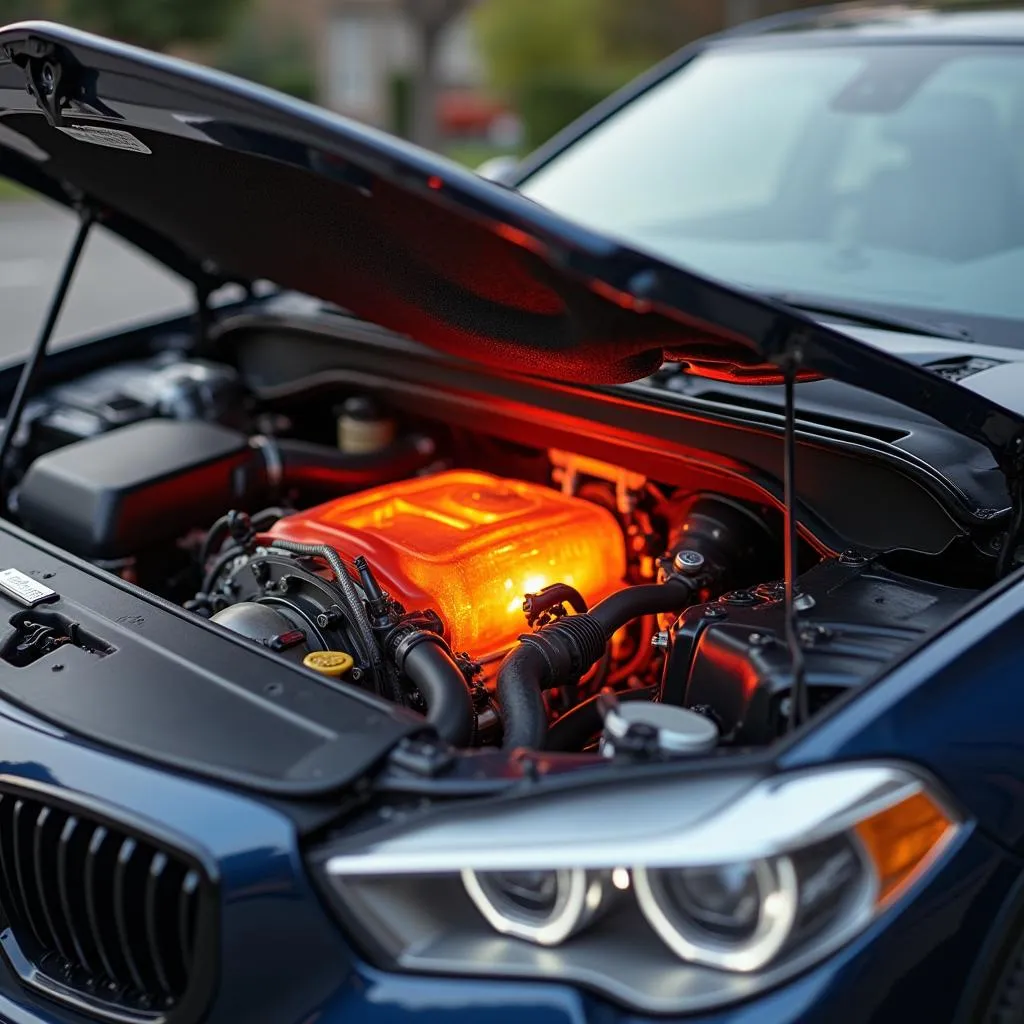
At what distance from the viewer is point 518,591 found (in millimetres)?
2068

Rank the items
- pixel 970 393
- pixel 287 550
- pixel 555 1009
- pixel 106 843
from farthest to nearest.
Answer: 1. pixel 287 550
2. pixel 970 393
3. pixel 106 843
4. pixel 555 1009

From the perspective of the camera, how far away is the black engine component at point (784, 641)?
1.47m

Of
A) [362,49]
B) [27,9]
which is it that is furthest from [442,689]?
[362,49]

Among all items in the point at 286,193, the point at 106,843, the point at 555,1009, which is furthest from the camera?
the point at 286,193

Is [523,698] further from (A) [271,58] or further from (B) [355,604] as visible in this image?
(A) [271,58]

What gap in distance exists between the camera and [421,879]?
1.30 m

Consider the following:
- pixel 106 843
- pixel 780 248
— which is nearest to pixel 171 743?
pixel 106 843

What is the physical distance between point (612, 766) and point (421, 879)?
0.23 meters

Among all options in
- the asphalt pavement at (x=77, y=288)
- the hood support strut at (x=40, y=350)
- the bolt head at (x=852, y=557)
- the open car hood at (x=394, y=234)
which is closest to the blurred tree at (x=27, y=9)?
the asphalt pavement at (x=77, y=288)

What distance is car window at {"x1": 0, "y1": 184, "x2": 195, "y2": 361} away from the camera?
26.3 ft

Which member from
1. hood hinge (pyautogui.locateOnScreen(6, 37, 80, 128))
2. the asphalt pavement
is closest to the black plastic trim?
hood hinge (pyautogui.locateOnScreen(6, 37, 80, 128))

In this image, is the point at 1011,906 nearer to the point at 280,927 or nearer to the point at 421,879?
the point at 421,879

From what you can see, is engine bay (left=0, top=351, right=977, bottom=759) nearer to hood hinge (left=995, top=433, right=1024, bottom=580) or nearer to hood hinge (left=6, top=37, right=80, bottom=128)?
hood hinge (left=995, top=433, right=1024, bottom=580)

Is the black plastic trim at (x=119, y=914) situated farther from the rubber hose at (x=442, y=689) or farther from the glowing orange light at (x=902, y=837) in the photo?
the glowing orange light at (x=902, y=837)
